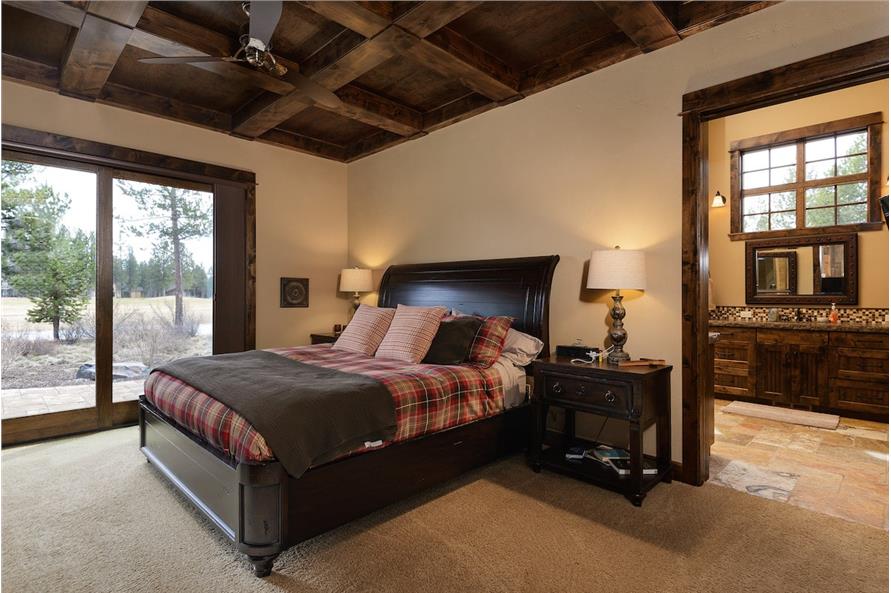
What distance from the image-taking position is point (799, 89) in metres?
2.59

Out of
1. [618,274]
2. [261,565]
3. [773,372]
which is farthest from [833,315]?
[261,565]

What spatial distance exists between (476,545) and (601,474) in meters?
1.02

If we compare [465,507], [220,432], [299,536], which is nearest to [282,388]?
[220,432]

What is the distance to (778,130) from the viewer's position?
5.21 m

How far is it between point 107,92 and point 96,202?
947 millimetres

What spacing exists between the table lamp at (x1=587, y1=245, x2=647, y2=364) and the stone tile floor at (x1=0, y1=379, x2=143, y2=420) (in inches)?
164

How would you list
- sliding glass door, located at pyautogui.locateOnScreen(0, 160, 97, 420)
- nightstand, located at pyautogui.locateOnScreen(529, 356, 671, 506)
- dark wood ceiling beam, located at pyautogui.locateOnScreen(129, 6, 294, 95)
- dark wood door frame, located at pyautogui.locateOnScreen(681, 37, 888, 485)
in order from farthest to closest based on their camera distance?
sliding glass door, located at pyautogui.locateOnScreen(0, 160, 97, 420) → dark wood ceiling beam, located at pyautogui.locateOnScreen(129, 6, 294, 95) → dark wood door frame, located at pyautogui.locateOnScreen(681, 37, 888, 485) → nightstand, located at pyautogui.locateOnScreen(529, 356, 671, 506)

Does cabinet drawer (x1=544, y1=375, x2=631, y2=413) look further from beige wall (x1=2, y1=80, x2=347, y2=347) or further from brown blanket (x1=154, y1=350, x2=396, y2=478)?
beige wall (x1=2, y1=80, x2=347, y2=347)

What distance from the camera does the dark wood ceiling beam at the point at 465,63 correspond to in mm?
3137

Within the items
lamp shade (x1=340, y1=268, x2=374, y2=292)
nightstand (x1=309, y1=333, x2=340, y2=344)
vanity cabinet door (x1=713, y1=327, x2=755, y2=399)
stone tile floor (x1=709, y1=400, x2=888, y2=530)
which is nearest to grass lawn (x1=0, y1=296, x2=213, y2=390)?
nightstand (x1=309, y1=333, x2=340, y2=344)

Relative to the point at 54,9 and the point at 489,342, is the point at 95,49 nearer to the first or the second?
the point at 54,9

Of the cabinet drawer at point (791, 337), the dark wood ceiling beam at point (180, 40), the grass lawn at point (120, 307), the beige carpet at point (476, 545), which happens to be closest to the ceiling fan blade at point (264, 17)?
the dark wood ceiling beam at point (180, 40)

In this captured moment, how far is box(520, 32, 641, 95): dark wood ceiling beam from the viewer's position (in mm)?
3219

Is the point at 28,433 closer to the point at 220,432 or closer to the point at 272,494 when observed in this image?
the point at 220,432
